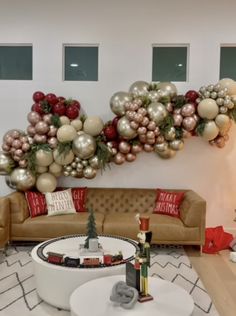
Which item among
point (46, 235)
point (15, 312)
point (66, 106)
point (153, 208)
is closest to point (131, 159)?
point (153, 208)

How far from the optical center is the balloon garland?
14.9 feet

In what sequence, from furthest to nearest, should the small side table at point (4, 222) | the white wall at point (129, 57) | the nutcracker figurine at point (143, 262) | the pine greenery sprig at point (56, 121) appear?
1. the white wall at point (129, 57)
2. the pine greenery sprig at point (56, 121)
3. the small side table at point (4, 222)
4. the nutcracker figurine at point (143, 262)

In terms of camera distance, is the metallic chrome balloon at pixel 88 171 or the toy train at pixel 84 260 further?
the metallic chrome balloon at pixel 88 171

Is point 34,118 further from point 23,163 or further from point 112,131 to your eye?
point 112,131

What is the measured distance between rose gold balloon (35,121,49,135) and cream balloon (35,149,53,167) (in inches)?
9.8

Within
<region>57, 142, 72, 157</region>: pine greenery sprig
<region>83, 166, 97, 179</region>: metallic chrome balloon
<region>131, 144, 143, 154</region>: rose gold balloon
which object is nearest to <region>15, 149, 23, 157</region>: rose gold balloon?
<region>57, 142, 72, 157</region>: pine greenery sprig

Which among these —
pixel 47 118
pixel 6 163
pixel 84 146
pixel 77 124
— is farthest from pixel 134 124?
pixel 6 163

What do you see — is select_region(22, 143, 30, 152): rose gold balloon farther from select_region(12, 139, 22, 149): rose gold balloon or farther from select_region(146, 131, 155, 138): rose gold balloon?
select_region(146, 131, 155, 138): rose gold balloon

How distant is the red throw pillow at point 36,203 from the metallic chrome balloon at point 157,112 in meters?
1.89

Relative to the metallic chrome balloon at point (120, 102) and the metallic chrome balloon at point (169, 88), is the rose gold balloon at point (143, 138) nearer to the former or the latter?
the metallic chrome balloon at point (120, 102)

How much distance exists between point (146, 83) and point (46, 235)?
248cm

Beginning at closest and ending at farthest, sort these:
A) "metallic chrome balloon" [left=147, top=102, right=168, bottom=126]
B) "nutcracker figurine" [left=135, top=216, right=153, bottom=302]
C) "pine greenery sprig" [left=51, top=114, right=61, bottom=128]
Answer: "nutcracker figurine" [left=135, top=216, right=153, bottom=302], "metallic chrome balloon" [left=147, top=102, right=168, bottom=126], "pine greenery sprig" [left=51, top=114, right=61, bottom=128]

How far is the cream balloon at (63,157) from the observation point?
15.0 ft

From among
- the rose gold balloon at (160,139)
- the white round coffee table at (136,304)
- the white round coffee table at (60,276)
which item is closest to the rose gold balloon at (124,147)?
the rose gold balloon at (160,139)
